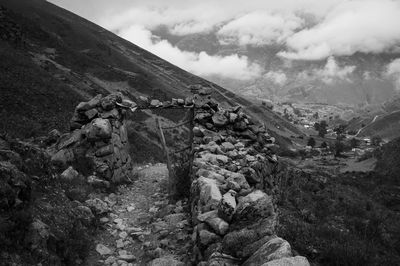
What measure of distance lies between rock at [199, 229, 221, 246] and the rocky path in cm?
94

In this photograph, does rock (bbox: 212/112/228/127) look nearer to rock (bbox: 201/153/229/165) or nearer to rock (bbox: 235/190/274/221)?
rock (bbox: 201/153/229/165)

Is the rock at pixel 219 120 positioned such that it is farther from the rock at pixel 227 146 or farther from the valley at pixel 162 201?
the rock at pixel 227 146

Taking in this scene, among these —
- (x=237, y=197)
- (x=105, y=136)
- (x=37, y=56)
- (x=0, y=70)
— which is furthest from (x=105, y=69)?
(x=237, y=197)

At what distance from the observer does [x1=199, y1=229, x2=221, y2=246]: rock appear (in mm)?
8227

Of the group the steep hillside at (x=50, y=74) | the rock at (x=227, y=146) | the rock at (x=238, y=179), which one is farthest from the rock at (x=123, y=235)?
the steep hillside at (x=50, y=74)

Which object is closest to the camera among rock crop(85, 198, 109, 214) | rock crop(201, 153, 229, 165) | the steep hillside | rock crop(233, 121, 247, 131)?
rock crop(85, 198, 109, 214)

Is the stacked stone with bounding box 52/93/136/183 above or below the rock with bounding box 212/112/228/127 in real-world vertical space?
below

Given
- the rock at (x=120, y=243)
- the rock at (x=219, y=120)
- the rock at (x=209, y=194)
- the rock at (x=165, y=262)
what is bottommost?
the rock at (x=120, y=243)

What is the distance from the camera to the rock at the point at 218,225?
324 inches

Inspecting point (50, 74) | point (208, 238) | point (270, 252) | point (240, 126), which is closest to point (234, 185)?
point (208, 238)

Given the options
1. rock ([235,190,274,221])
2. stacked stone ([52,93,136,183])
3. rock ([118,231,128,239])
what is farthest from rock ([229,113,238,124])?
rock ([235,190,274,221])

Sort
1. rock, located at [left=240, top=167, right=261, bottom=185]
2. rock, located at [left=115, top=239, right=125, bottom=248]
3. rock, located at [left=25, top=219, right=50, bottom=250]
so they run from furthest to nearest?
rock, located at [left=240, top=167, right=261, bottom=185] < rock, located at [left=115, top=239, right=125, bottom=248] < rock, located at [left=25, top=219, right=50, bottom=250]

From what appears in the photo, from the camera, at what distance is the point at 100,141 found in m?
16.9

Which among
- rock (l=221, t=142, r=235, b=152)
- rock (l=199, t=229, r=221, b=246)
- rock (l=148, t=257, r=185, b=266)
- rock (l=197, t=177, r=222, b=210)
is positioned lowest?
rock (l=148, t=257, r=185, b=266)
